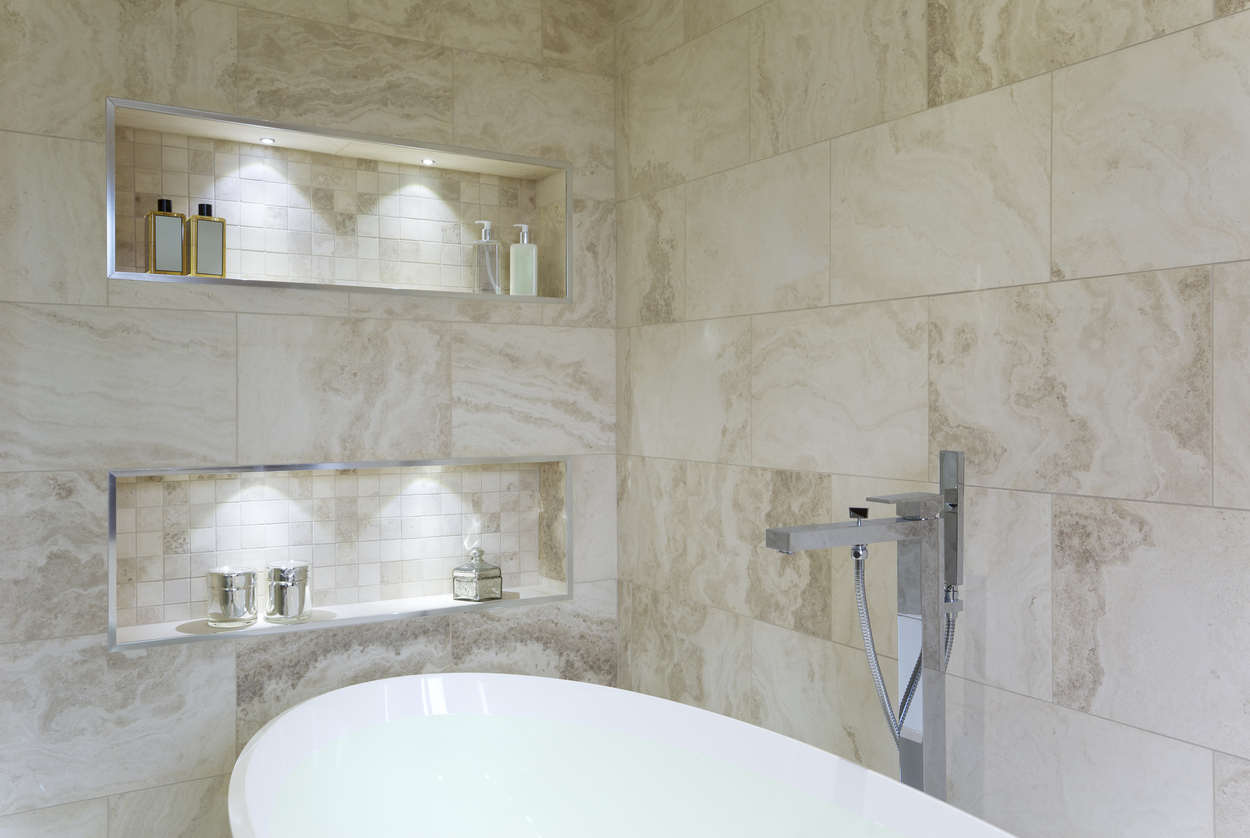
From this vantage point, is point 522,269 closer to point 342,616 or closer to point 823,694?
point 342,616

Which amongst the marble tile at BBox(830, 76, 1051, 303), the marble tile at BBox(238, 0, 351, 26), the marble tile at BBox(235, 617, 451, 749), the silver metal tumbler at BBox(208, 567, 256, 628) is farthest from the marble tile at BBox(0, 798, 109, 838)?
the marble tile at BBox(830, 76, 1051, 303)

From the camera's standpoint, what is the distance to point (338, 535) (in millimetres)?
2400

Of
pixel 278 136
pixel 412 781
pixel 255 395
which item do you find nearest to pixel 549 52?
pixel 278 136

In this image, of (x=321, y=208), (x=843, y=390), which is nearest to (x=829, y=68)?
(x=843, y=390)

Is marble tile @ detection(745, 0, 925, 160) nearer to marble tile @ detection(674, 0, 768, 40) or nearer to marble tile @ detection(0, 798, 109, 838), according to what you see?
marble tile @ detection(674, 0, 768, 40)

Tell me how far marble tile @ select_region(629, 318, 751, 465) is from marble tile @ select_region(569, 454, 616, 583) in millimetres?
129

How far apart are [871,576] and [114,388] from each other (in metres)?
1.66

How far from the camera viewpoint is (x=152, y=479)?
85.7 inches

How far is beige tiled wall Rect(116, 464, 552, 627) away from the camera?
7.11 feet

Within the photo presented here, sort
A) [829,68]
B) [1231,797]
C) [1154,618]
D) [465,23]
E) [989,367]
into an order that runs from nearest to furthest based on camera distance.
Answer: [1231,797] → [1154,618] → [989,367] → [829,68] → [465,23]

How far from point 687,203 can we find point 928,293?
0.83 meters

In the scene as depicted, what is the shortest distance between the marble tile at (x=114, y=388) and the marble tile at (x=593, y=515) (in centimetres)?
91

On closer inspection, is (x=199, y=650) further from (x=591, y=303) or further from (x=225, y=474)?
(x=591, y=303)

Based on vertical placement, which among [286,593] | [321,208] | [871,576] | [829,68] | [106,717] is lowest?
[106,717]
